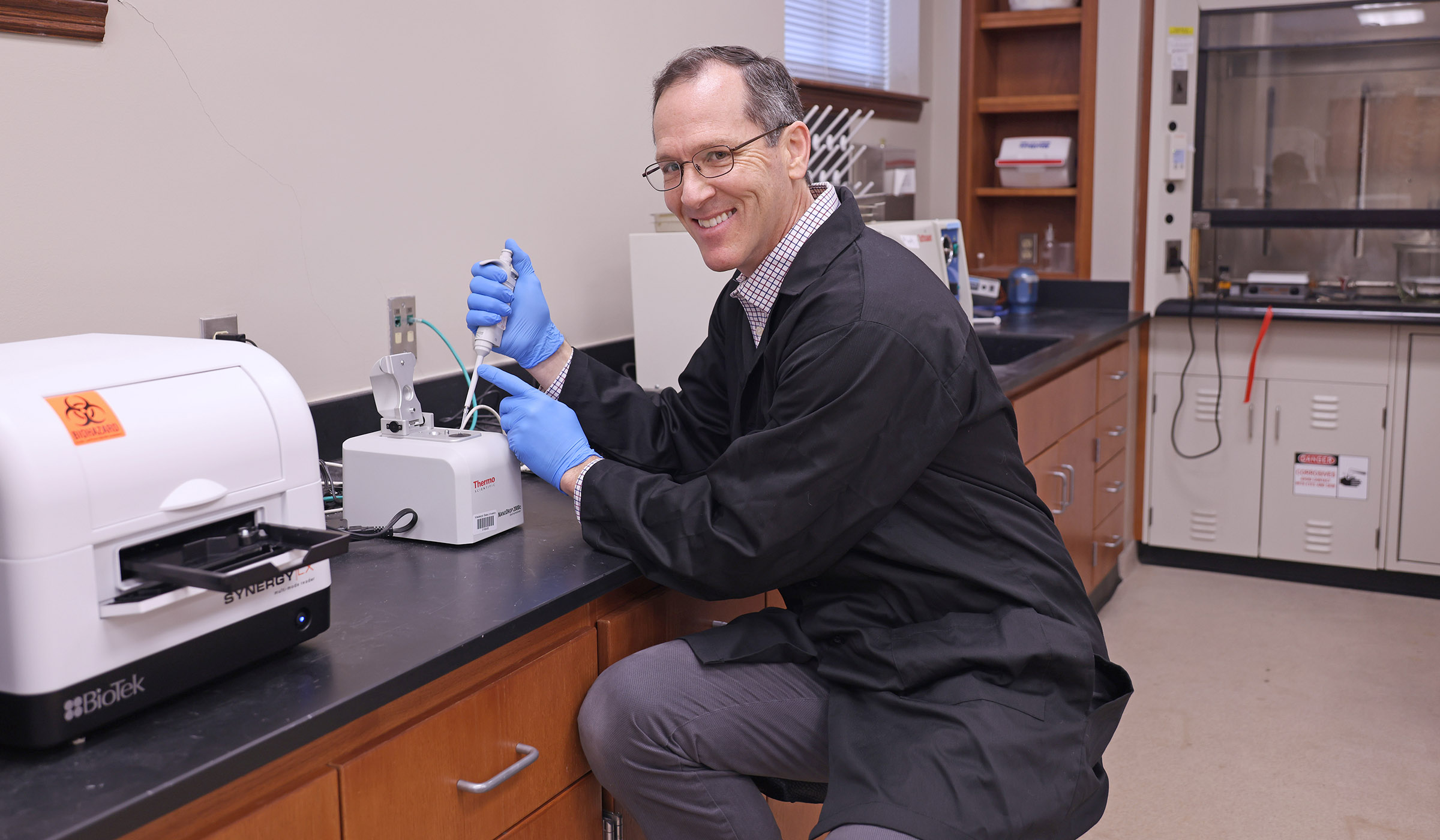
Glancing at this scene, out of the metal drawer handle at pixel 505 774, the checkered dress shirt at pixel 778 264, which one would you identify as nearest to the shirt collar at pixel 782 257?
the checkered dress shirt at pixel 778 264

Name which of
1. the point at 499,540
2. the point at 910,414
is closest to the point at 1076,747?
the point at 910,414

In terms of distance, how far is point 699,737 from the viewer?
1.38 metres

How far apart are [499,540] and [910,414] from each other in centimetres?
57

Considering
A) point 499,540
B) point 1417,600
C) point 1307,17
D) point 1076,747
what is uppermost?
point 1307,17

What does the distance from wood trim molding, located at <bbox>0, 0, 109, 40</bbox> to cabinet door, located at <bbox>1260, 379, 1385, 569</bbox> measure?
3.48 m

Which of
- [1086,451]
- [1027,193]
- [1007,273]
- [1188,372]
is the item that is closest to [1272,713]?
[1086,451]

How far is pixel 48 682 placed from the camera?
88cm

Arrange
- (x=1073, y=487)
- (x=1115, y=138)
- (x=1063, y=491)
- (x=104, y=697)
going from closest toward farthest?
1. (x=104, y=697)
2. (x=1063, y=491)
3. (x=1073, y=487)
4. (x=1115, y=138)

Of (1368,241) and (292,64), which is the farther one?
(1368,241)

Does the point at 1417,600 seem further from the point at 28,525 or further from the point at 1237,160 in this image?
the point at 28,525

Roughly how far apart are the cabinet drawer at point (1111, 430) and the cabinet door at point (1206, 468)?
0.18 m

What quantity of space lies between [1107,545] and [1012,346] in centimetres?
76

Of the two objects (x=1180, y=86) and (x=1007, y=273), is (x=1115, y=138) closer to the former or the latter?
(x=1180, y=86)

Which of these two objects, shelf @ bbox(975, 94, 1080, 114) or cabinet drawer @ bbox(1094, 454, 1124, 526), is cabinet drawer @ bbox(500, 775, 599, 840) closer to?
cabinet drawer @ bbox(1094, 454, 1124, 526)
